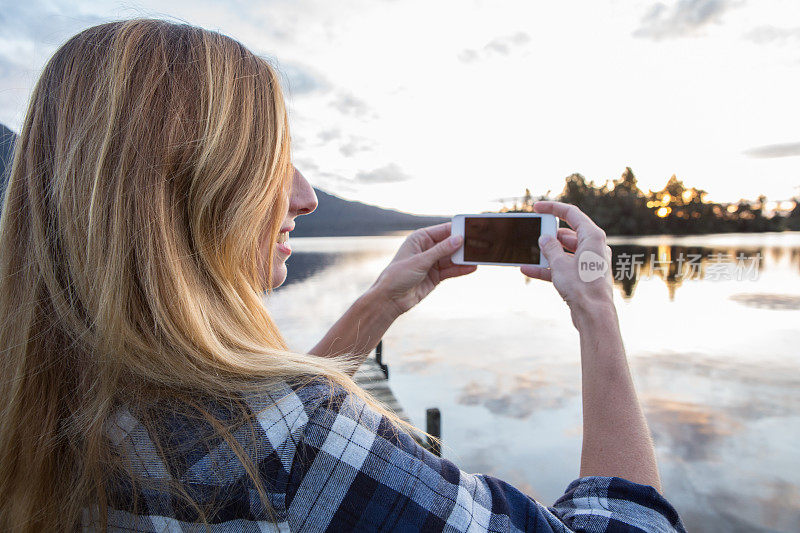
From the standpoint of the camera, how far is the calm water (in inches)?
443

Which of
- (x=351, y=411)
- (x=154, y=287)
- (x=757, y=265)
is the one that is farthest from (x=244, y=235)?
(x=757, y=265)

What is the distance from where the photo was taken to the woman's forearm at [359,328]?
197cm

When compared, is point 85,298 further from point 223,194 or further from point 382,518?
point 382,518

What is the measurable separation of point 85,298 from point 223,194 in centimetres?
33

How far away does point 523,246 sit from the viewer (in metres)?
2.12

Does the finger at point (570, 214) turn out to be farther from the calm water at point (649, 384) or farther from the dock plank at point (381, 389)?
the dock plank at point (381, 389)

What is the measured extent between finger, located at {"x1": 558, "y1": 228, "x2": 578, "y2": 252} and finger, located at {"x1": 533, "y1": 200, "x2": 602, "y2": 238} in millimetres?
81

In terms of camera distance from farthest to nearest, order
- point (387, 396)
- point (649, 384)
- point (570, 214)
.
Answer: point (649, 384) → point (387, 396) → point (570, 214)

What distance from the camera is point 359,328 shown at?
2.03 m

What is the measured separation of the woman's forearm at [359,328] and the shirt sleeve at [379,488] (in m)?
1.13

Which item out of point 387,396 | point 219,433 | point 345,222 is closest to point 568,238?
point 219,433

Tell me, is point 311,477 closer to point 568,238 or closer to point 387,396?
point 568,238

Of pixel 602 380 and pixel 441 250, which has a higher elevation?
pixel 441 250

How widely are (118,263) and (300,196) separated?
25.0 inches
